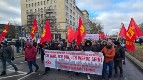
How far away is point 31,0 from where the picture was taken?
291ft

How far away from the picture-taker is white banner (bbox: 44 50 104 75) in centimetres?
940

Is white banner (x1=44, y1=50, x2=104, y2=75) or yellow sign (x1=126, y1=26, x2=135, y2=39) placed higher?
yellow sign (x1=126, y1=26, x2=135, y2=39)

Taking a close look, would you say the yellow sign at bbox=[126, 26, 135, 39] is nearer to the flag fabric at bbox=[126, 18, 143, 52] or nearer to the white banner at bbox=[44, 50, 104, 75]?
the flag fabric at bbox=[126, 18, 143, 52]

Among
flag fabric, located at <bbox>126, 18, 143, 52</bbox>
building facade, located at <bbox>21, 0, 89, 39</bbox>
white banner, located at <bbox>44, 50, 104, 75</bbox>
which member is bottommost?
white banner, located at <bbox>44, 50, 104, 75</bbox>

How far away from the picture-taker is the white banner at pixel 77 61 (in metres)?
9.40

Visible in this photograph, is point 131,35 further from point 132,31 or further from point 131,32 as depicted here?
point 132,31

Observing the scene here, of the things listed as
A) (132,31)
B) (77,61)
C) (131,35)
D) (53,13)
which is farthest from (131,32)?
(53,13)

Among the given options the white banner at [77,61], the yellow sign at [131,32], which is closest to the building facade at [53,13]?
the yellow sign at [131,32]

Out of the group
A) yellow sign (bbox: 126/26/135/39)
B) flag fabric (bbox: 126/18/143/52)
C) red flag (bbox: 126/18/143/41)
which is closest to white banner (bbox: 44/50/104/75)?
red flag (bbox: 126/18/143/41)

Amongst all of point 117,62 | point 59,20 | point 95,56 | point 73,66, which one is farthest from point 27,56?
point 59,20

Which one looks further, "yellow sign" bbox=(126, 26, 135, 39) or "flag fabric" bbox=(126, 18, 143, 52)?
"yellow sign" bbox=(126, 26, 135, 39)

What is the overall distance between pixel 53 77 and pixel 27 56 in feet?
6.24

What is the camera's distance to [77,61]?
10023mm

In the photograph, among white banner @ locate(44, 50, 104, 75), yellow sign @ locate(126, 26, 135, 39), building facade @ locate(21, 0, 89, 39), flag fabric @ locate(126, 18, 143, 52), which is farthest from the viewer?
building facade @ locate(21, 0, 89, 39)
